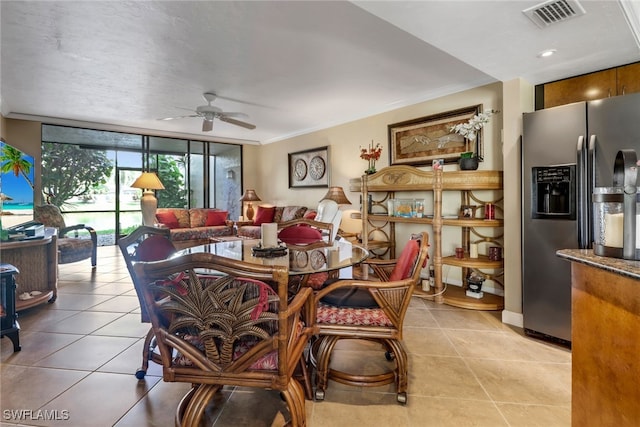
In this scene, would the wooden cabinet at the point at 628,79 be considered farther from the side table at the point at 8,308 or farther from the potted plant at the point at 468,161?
the side table at the point at 8,308

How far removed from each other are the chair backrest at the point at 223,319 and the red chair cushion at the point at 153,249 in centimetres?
69

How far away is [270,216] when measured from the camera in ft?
21.3

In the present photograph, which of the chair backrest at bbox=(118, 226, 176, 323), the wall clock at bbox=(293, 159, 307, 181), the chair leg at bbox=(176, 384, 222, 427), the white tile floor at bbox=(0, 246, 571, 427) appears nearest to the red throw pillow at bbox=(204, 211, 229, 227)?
the wall clock at bbox=(293, 159, 307, 181)

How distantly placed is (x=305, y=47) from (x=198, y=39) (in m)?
0.95

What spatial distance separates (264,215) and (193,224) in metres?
1.53

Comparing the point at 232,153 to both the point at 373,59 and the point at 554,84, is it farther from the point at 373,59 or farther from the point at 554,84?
the point at 554,84

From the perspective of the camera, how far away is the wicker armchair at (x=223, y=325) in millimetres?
1076

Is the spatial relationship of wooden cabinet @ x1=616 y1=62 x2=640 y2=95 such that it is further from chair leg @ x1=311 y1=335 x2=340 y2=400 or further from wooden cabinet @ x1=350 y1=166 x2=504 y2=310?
chair leg @ x1=311 y1=335 x2=340 y2=400

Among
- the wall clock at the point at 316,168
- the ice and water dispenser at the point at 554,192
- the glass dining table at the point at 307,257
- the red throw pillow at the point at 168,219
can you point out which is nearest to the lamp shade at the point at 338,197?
the wall clock at the point at 316,168

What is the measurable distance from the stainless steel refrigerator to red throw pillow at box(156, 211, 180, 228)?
5978 mm

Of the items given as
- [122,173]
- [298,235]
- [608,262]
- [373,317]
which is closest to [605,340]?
[608,262]

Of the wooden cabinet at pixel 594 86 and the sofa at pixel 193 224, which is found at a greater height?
the wooden cabinet at pixel 594 86

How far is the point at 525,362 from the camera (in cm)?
211

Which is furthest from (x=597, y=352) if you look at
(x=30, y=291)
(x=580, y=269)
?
(x=30, y=291)
